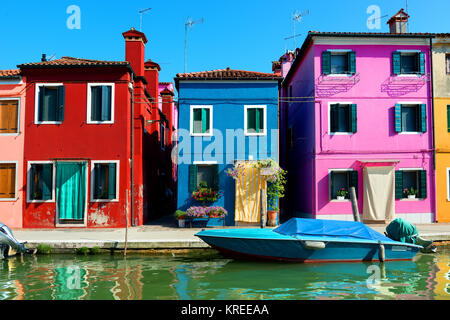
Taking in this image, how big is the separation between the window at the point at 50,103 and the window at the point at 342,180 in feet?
39.6

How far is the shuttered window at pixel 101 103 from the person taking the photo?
17.0 metres

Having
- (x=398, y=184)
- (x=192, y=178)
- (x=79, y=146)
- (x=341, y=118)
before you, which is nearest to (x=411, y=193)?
(x=398, y=184)

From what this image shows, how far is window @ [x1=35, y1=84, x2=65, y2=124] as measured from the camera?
1698cm

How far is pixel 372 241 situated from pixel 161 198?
1469 cm

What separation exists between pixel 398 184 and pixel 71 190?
46.2 ft

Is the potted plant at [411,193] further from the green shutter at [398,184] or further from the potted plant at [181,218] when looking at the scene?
the potted plant at [181,218]

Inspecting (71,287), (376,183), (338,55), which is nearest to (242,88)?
(338,55)

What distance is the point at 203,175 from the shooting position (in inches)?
701

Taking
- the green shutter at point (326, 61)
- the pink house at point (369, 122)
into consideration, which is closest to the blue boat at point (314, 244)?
the pink house at point (369, 122)

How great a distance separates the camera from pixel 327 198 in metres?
17.3

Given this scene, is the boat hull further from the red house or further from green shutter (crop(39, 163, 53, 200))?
green shutter (crop(39, 163, 53, 200))

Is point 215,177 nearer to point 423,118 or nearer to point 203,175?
point 203,175
